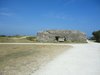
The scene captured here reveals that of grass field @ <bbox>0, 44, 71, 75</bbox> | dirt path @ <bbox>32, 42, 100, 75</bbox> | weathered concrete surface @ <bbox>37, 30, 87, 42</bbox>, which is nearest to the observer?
dirt path @ <bbox>32, 42, 100, 75</bbox>

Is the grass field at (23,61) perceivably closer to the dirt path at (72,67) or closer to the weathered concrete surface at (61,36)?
the dirt path at (72,67)

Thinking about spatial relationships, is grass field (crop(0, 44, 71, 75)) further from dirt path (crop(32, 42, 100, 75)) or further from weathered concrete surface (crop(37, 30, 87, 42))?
weathered concrete surface (crop(37, 30, 87, 42))

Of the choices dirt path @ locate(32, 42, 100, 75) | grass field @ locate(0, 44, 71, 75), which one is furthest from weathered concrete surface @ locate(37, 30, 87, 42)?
dirt path @ locate(32, 42, 100, 75)

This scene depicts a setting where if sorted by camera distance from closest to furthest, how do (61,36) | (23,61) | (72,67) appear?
(72,67)
(23,61)
(61,36)

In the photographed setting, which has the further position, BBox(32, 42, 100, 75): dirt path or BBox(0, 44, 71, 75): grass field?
BBox(0, 44, 71, 75): grass field

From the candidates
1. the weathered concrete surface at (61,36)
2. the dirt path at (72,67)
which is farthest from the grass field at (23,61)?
the weathered concrete surface at (61,36)

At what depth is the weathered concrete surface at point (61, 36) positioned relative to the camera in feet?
128

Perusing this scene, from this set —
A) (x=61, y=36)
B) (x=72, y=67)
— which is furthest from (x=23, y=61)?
(x=61, y=36)

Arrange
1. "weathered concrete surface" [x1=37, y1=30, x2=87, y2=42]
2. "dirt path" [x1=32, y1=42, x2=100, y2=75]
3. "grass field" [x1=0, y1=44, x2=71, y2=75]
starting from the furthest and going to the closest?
"weathered concrete surface" [x1=37, y1=30, x2=87, y2=42] → "grass field" [x1=0, y1=44, x2=71, y2=75] → "dirt path" [x1=32, y1=42, x2=100, y2=75]

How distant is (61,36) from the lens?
129ft

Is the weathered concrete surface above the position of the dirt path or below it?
above

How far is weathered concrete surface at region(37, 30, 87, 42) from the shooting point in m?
39.1

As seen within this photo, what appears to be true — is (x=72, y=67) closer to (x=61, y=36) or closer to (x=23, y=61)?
(x=23, y=61)

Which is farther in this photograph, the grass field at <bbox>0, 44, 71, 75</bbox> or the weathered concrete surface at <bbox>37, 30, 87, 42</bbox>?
the weathered concrete surface at <bbox>37, 30, 87, 42</bbox>
